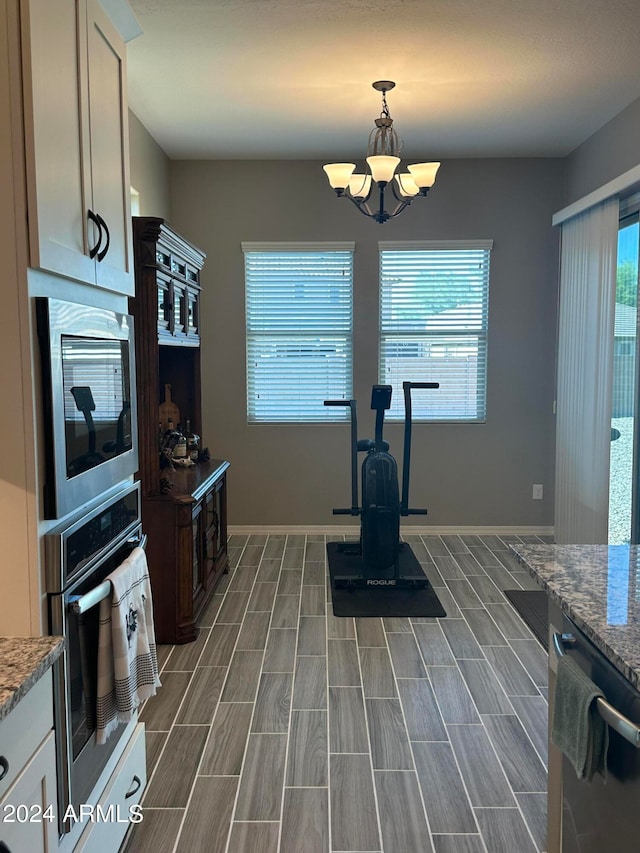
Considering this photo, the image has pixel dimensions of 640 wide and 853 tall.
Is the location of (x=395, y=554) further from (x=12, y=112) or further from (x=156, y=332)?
(x=12, y=112)

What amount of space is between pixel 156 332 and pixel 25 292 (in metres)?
1.95

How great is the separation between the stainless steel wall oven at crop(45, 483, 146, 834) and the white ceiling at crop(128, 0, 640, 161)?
7.58 feet

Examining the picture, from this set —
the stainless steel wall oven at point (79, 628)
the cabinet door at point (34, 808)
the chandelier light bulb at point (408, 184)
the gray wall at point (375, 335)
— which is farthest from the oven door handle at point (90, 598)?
the gray wall at point (375, 335)

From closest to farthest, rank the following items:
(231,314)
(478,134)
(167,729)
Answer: (167,729) → (478,134) → (231,314)

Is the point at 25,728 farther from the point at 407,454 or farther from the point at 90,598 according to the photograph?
the point at 407,454

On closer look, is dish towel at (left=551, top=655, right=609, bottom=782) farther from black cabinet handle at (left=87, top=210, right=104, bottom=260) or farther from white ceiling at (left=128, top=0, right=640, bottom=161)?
white ceiling at (left=128, top=0, right=640, bottom=161)

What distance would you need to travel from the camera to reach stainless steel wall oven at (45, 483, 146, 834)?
1432 millimetres

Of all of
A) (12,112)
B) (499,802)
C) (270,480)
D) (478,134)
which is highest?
(478,134)

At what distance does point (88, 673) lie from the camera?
5.39 ft

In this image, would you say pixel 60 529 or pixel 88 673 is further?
pixel 88 673

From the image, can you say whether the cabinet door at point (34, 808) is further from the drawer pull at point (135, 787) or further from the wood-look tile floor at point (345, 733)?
the wood-look tile floor at point (345, 733)

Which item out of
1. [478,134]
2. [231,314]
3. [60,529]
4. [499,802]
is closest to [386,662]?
[499,802]

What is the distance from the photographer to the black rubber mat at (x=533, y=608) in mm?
3480

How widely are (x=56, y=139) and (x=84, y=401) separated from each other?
60 cm
